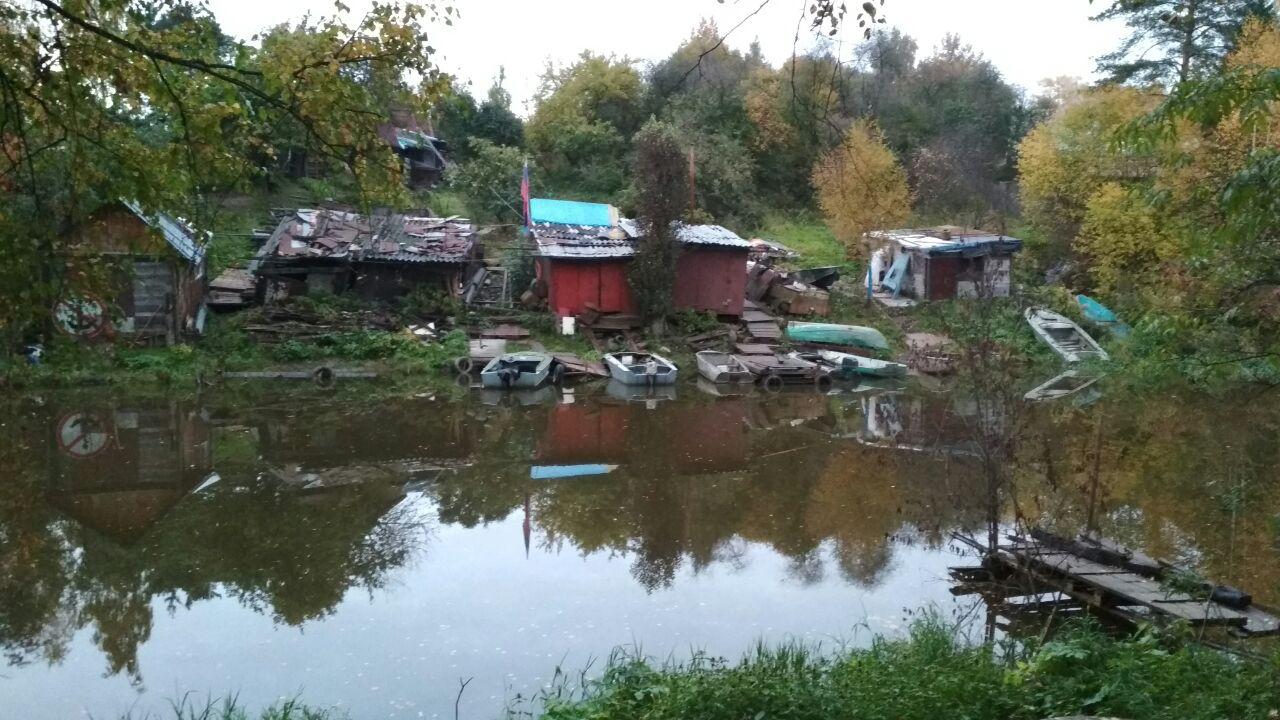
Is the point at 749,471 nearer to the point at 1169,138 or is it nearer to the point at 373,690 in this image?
the point at 373,690

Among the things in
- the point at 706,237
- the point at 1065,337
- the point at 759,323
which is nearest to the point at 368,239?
the point at 706,237

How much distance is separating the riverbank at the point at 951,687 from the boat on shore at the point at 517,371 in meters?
14.9

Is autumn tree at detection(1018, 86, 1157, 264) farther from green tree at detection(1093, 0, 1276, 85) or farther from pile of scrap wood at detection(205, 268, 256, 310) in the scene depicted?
pile of scrap wood at detection(205, 268, 256, 310)

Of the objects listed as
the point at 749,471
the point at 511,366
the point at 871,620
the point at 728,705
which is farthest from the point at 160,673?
the point at 511,366

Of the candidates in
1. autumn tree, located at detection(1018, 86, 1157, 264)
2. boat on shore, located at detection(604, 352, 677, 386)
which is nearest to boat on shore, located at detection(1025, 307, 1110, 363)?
autumn tree, located at detection(1018, 86, 1157, 264)

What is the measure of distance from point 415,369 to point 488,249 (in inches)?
323

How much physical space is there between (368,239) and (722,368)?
10.5 m

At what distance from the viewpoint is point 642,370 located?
22266mm

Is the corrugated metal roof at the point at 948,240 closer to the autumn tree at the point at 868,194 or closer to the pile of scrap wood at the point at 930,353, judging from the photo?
the autumn tree at the point at 868,194

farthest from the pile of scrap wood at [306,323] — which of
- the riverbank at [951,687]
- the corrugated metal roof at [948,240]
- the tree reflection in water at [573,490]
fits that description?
the riverbank at [951,687]

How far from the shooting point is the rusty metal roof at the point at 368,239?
84.0ft

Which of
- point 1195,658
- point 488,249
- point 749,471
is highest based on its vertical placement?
point 488,249

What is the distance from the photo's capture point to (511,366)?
877 inches

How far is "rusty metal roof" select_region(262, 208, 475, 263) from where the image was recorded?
25.6m
